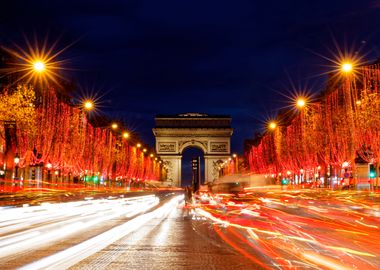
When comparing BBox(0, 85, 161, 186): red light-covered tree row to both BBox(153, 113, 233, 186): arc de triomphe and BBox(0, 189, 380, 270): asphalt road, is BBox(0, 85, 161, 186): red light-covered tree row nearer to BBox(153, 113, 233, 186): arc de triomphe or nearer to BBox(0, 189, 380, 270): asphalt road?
BBox(0, 189, 380, 270): asphalt road

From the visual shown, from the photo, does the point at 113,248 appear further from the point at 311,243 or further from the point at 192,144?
the point at 192,144

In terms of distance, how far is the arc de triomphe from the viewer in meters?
145

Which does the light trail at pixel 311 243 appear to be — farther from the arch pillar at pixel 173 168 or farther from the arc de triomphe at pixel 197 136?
the arch pillar at pixel 173 168

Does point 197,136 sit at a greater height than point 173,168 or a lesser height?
greater

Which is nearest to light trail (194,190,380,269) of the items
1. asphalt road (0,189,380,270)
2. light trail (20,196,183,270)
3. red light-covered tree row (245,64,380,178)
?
asphalt road (0,189,380,270)

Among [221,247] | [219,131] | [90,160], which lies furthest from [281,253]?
[219,131]

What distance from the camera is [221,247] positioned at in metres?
13.1

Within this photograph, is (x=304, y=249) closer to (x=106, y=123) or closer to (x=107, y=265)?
(x=107, y=265)

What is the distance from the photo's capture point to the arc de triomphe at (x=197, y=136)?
145m

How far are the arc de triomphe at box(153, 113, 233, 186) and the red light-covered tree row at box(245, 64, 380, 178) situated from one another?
2161 inches

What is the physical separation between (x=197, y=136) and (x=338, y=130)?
94.0m

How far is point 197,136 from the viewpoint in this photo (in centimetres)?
14562

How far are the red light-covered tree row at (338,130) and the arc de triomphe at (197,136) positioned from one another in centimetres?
5489

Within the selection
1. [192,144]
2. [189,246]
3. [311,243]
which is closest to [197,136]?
[192,144]
